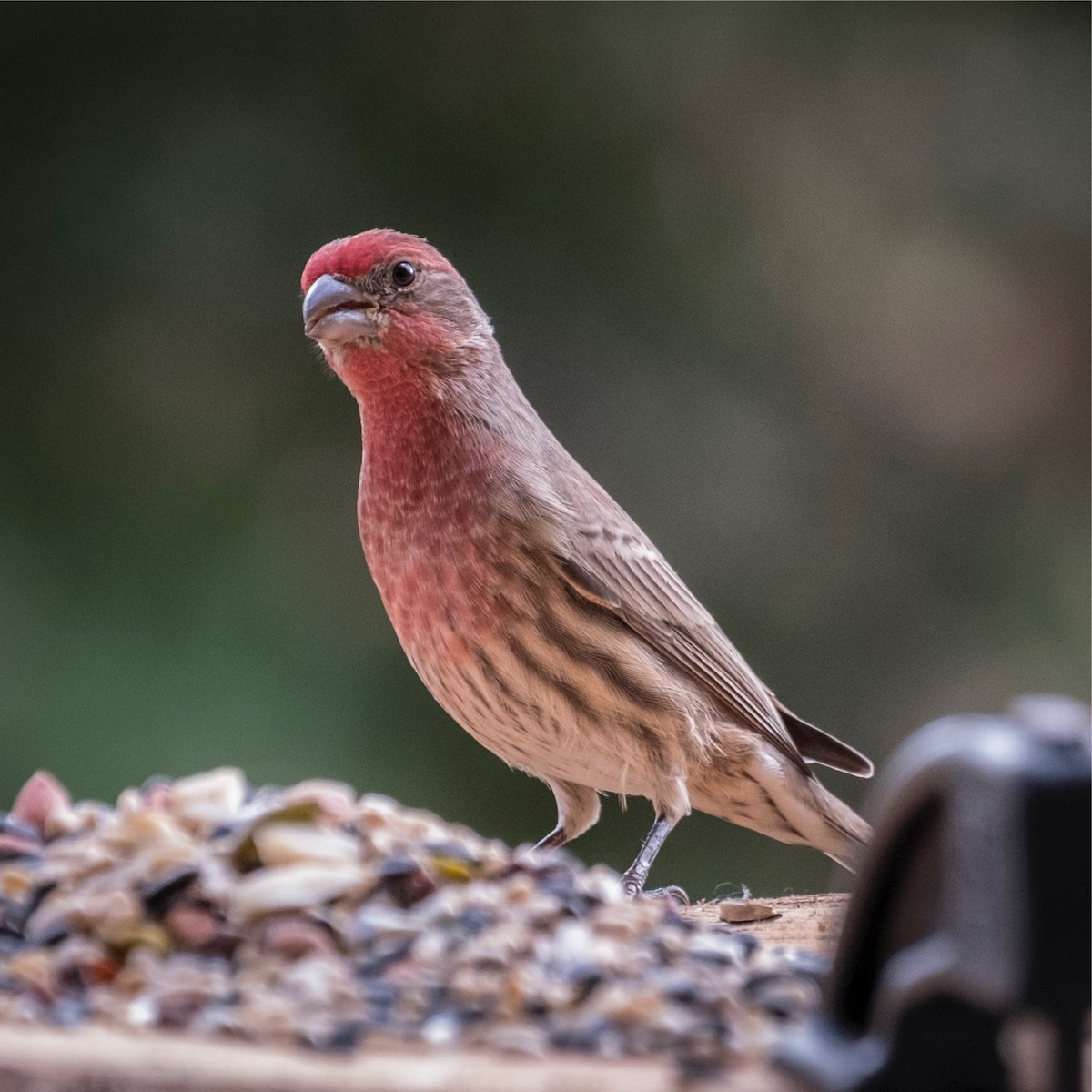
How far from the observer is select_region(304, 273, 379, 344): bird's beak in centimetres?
301

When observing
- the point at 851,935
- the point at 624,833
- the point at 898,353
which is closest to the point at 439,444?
the point at 851,935

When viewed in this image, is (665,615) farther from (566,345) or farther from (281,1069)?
(566,345)

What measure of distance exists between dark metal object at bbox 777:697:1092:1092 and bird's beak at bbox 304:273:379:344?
2.03 meters

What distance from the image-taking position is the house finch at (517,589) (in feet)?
9.48

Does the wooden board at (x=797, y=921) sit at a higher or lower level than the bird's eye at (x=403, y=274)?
lower

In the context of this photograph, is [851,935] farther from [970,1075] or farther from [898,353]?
[898,353]

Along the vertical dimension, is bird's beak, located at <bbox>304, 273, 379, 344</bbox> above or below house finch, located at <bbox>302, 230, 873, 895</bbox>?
above

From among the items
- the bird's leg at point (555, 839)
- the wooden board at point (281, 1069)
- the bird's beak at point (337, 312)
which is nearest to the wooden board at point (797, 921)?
the bird's leg at point (555, 839)

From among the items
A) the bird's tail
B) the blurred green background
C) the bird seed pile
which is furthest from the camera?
the blurred green background

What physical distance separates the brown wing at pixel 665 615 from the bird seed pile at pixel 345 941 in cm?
108

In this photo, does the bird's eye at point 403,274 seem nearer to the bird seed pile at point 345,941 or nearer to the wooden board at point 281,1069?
the bird seed pile at point 345,941

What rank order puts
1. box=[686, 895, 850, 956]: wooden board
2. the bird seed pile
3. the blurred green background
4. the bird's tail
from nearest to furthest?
the bird seed pile
box=[686, 895, 850, 956]: wooden board
the bird's tail
the blurred green background

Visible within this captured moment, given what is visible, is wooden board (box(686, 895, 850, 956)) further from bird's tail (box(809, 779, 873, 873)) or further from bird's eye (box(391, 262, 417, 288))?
bird's eye (box(391, 262, 417, 288))

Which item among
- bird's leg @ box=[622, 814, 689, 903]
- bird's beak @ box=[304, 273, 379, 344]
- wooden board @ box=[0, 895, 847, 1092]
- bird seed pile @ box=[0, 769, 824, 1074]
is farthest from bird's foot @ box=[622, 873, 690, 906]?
wooden board @ box=[0, 895, 847, 1092]
